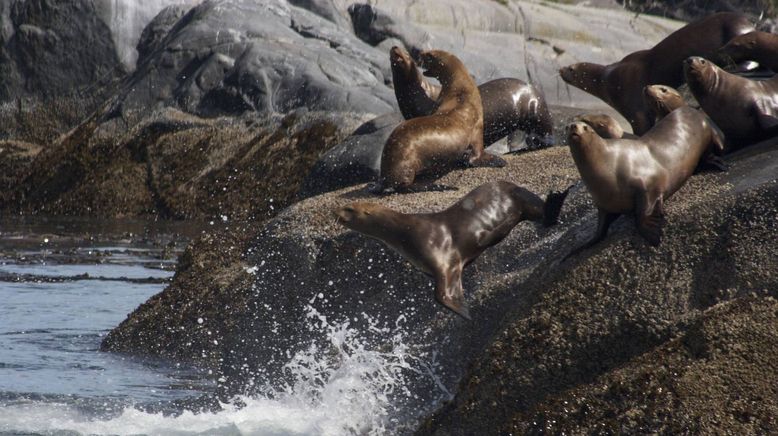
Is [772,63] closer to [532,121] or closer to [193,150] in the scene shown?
[532,121]

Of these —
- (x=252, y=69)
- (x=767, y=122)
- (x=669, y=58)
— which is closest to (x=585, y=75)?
(x=669, y=58)

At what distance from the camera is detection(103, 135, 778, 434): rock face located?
5.57 meters

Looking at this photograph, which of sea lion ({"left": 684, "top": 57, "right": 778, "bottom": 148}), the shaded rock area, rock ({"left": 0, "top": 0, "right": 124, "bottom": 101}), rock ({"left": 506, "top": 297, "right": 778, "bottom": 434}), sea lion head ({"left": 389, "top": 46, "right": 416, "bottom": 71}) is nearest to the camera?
rock ({"left": 506, "top": 297, "right": 778, "bottom": 434})

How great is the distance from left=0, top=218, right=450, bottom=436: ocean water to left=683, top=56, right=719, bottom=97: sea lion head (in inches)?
76.6

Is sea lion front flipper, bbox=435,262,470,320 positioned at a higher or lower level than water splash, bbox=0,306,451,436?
higher

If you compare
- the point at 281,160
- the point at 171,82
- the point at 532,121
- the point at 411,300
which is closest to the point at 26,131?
the point at 171,82

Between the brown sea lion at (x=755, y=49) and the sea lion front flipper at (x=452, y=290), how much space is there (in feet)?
7.42

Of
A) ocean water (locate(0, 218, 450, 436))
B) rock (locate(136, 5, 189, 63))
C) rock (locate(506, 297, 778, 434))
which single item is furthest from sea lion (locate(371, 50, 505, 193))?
rock (locate(136, 5, 189, 63))

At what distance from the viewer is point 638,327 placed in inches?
218

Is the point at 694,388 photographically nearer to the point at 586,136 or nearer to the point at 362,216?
the point at 586,136

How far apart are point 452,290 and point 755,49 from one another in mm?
2557

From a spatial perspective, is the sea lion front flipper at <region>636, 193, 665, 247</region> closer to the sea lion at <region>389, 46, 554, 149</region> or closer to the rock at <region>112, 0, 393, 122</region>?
the sea lion at <region>389, 46, 554, 149</region>

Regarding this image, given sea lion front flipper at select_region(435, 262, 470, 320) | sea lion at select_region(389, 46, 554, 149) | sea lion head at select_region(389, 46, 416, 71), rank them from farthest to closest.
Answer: sea lion head at select_region(389, 46, 416, 71) → sea lion at select_region(389, 46, 554, 149) → sea lion front flipper at select_region(435, 262, 470, 320)

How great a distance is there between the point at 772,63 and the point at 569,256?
2432 mm
